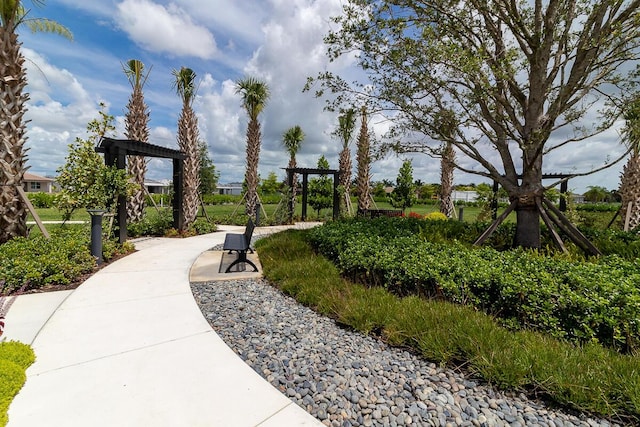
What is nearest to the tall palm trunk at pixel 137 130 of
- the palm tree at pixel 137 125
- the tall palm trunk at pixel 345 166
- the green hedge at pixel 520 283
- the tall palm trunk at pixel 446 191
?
the palm tree at pixel 137 125

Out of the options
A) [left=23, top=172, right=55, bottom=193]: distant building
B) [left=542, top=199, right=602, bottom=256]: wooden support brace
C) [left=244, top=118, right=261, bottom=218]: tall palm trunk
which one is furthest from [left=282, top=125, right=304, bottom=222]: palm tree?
[left=23, top=172, right=55, bottom=193]: distant building

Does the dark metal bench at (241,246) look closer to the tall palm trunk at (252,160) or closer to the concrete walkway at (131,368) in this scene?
the concrete walkway at (131,368)

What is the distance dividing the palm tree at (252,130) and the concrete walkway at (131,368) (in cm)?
1025

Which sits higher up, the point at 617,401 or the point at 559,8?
the point at 559,8

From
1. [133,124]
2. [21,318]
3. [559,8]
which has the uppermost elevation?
[559,8]

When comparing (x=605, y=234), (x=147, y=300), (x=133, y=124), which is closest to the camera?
(x=147, y=300)

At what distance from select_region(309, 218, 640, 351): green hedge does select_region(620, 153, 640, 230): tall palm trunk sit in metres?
9.04

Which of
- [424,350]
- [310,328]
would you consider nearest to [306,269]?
[310,328]

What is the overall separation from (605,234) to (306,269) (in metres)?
5.95

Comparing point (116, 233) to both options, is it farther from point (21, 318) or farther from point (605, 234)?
point (605, 234)

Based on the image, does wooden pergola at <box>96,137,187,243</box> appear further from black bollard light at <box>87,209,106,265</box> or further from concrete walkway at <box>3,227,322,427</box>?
concrete walkway at <box>3,227,322,427</box>

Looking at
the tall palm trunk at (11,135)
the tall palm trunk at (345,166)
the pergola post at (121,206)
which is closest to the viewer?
the tall palm trunk at (11,135)

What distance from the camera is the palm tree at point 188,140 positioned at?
11266 millimetres

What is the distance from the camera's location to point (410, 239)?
5371 mm
